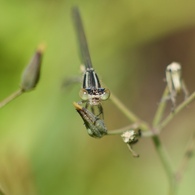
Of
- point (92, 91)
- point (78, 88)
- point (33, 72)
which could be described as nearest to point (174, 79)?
point (92, 91)

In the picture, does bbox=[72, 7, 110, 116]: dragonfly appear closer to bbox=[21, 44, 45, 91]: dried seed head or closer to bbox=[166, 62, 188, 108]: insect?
bbox=[21, 44, 45, 91]: dried seed head

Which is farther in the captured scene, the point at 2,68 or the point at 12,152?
the point at 2,68

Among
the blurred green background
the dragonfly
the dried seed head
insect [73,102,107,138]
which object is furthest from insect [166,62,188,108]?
the blurred green background

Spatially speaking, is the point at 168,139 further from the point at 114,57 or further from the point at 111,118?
the point at 114,57

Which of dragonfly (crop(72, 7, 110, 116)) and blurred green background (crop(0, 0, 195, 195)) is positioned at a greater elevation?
dragonfly (crop(72, 7, 110, 116))

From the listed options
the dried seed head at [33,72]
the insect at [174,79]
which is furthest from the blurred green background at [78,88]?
the insect at [174,79]

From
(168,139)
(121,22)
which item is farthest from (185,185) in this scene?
(121,22)
